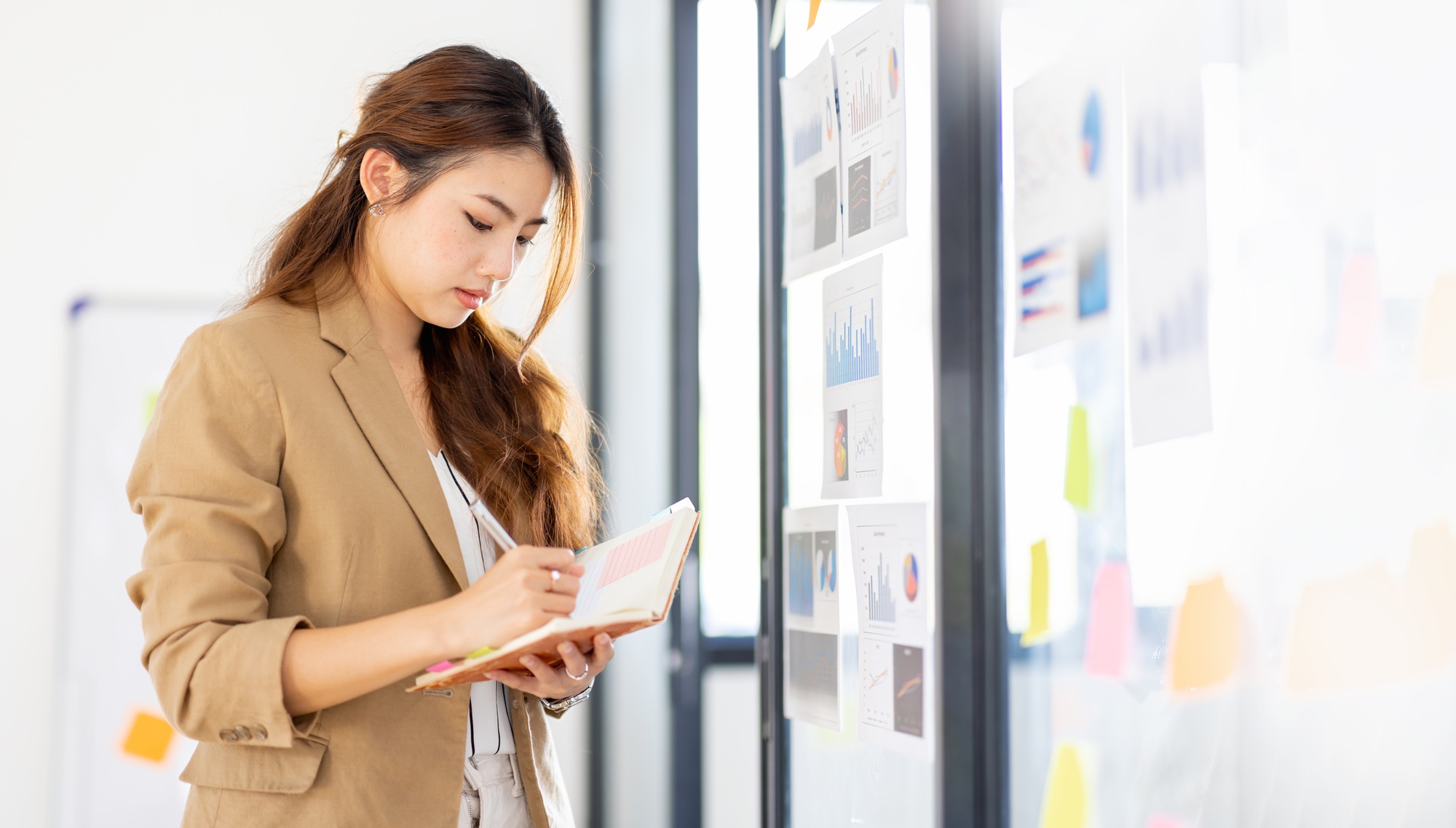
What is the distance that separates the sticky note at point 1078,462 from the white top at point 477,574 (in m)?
0.61

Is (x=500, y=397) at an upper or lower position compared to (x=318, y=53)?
lower

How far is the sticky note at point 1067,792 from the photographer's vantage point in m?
1.02

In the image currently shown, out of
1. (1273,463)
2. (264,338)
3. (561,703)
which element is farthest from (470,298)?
(1273,463)

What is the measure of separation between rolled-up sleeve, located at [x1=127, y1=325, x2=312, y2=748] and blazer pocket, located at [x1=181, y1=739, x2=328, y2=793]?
0.13 ft

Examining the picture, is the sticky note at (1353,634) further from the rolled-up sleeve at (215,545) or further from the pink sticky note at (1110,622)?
the rolled-up sleeve at (215,545)

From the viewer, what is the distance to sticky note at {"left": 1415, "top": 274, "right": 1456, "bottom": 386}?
0.70 m

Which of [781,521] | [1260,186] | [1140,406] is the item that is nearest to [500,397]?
[781,521]

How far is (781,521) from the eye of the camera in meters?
1.86

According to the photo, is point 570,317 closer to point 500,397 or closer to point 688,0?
point 688,0

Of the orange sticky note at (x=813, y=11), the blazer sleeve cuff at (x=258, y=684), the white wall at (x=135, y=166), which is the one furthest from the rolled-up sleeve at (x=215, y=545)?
the white wall at (x=135, y=166)

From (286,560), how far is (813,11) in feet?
3.58

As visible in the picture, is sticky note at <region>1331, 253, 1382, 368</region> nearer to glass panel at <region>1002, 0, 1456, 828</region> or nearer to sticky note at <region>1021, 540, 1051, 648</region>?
glass panel at <region>1002, 0, 1456, 828</region>

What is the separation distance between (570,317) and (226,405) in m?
2.15

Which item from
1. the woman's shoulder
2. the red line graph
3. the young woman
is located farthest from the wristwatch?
the woman's shoulder
